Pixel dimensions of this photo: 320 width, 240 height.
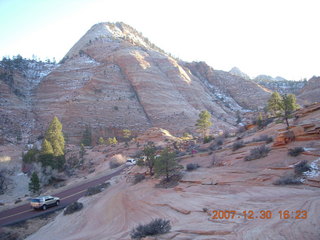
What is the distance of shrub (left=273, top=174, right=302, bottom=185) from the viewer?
32.7ft

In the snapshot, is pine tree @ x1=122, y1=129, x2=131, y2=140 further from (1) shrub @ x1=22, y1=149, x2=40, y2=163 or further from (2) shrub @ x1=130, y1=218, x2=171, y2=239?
(2) shrub @ x1=130, y1=218, x2=171, y2=239

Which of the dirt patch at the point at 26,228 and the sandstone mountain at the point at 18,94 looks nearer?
the dirt patch at the point at 26,228

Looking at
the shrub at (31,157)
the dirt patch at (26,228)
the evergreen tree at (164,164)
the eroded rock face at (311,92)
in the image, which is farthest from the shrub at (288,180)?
the eroded rock face at (311,92)

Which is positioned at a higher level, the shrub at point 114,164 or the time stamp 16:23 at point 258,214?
the time stamp 16:23 at point 258,214

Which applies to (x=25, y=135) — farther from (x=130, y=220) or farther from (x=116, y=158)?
(x=130, y=220)

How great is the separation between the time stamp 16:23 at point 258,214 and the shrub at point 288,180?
2977 mm

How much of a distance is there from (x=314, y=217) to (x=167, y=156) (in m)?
10.4

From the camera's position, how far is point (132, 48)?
84.0 m

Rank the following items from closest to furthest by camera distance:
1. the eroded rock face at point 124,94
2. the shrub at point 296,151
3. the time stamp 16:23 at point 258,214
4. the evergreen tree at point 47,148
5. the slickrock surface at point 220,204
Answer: the slickrock surface at point 220,204, the time stamp 16:23 at point 258,214, the shrub at point 296,151, the evergreen tree at point 47,148, the eroded rock face at point 124,94

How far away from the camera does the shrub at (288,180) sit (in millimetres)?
9969

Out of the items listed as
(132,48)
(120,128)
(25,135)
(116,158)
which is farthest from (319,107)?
(132,48)

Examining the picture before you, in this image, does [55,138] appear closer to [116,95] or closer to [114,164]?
[114,164]

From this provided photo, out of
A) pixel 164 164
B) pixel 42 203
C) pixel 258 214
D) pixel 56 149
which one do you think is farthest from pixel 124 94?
pixel 258 214

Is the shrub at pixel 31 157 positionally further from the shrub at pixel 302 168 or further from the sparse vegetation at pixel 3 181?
the shrub at pixel 302 168
